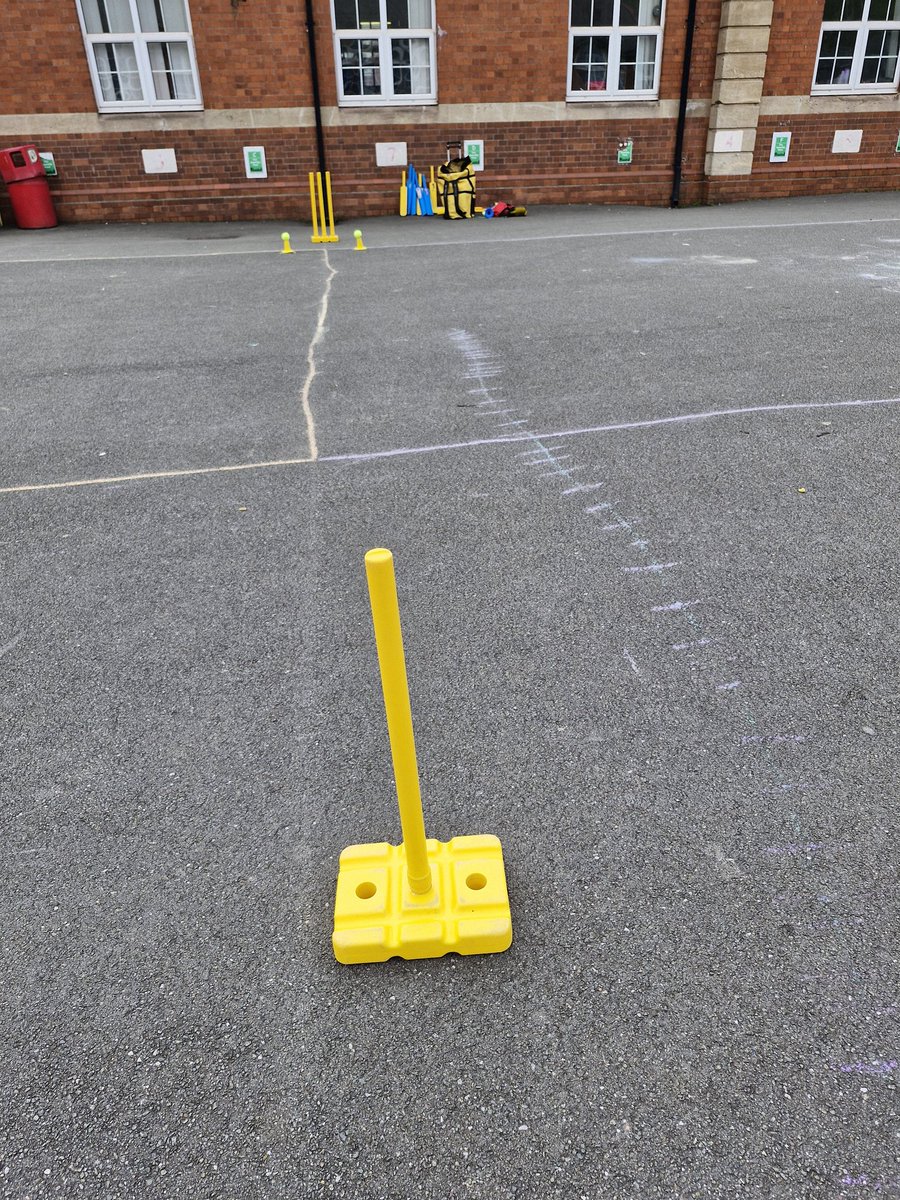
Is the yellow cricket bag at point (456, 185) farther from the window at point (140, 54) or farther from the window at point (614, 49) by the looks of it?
the window at point (140, 54)

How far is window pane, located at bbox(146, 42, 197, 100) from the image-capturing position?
1521 centimetres

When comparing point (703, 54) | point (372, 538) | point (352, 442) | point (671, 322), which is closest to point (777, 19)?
point (703, 54)

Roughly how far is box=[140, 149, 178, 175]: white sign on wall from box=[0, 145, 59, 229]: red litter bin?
6.18ft

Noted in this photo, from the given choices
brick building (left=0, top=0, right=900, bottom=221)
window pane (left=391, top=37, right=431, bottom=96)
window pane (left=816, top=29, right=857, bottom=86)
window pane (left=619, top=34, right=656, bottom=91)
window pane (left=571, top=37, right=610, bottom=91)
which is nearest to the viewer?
brick building (left=0, top=0, right=900, bottom=221)

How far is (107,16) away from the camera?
15.0 metres

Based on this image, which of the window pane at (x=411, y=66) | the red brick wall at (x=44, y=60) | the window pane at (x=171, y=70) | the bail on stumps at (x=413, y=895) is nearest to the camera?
the bail on stumps at (x=413, y=895)

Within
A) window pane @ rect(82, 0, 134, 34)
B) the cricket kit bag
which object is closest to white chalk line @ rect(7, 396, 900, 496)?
the cricket kit bag

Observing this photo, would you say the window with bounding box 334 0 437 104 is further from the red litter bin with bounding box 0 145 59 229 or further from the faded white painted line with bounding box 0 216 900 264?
the red litter bin with bounding box 0 145 59 229

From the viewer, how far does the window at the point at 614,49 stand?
51.6ft

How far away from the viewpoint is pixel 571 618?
145 inches

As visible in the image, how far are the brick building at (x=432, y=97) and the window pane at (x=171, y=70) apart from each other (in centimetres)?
4

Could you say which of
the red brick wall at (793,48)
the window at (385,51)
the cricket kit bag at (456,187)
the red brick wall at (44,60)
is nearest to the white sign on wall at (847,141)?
the red brick wall at (793,48)

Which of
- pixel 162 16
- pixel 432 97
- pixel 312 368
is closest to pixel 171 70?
pixel 162 16

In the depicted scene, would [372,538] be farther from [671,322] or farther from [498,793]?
[671,322]
